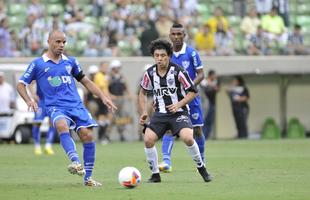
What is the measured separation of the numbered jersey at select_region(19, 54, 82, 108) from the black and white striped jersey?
109 cm

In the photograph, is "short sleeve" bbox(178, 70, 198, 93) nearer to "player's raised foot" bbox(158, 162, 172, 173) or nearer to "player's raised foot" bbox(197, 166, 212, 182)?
"player's raised foot" bbox(197, 166, 212, 182)

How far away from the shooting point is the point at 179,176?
A: 14906mm

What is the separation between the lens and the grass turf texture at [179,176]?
11.9 m

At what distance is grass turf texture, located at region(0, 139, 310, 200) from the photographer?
11.9 m

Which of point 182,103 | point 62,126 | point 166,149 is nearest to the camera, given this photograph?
point 62,126

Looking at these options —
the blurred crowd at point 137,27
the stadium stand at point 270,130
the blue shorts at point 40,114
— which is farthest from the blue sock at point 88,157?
the stadium stand at point 270,130

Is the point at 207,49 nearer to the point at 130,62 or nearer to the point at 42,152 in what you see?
the point at 130,62

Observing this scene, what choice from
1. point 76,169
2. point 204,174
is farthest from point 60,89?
point 204,174

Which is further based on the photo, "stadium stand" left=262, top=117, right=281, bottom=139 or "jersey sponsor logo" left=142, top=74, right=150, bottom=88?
"stadium stand" left=262, top=117, right=281, bottom=139

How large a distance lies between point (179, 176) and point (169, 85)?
6.64 feet

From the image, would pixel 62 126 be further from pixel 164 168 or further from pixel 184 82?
pixel 164 168

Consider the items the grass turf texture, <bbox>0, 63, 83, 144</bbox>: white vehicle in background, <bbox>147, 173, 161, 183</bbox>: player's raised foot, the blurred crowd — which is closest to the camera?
the grass turf texture

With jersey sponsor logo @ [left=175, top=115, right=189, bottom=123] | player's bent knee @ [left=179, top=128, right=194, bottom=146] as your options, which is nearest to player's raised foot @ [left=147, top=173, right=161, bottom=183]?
player's bent knee @ [left=179, top=128, right=194, bottom=146]

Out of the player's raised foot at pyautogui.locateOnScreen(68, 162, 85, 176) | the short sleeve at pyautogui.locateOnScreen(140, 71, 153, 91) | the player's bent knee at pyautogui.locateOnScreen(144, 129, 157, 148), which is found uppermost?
the short sleeve at pyautogui.locateOnScreen(140, 71, 153, 91)
